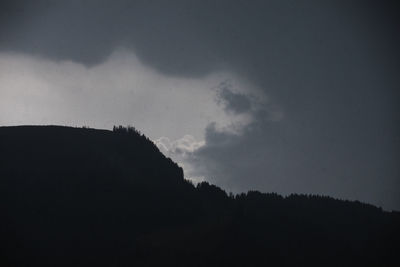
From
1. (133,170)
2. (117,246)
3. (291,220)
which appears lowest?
(117,246)

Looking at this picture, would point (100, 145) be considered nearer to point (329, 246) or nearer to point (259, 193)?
point (259, 193)

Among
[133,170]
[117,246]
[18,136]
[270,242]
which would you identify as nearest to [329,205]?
[270,242]

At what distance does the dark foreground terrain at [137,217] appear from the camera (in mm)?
86500

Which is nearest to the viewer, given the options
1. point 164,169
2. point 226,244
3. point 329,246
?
point 226,244

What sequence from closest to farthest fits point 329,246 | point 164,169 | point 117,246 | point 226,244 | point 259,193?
point 117,246, point 226,244, point 329,246, point 164,169, point 259,193

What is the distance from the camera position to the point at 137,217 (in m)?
101

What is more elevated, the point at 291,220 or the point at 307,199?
the point at 307,199

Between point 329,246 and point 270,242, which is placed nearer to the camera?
point 270,242

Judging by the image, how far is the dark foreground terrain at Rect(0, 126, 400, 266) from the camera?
8650cm

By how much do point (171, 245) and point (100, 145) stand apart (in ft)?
120

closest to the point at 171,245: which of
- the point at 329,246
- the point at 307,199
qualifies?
the point at 329,246

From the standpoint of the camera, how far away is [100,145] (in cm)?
11750

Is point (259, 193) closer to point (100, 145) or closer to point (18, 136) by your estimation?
point (100, 145)

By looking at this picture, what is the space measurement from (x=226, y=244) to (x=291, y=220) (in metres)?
25.2
